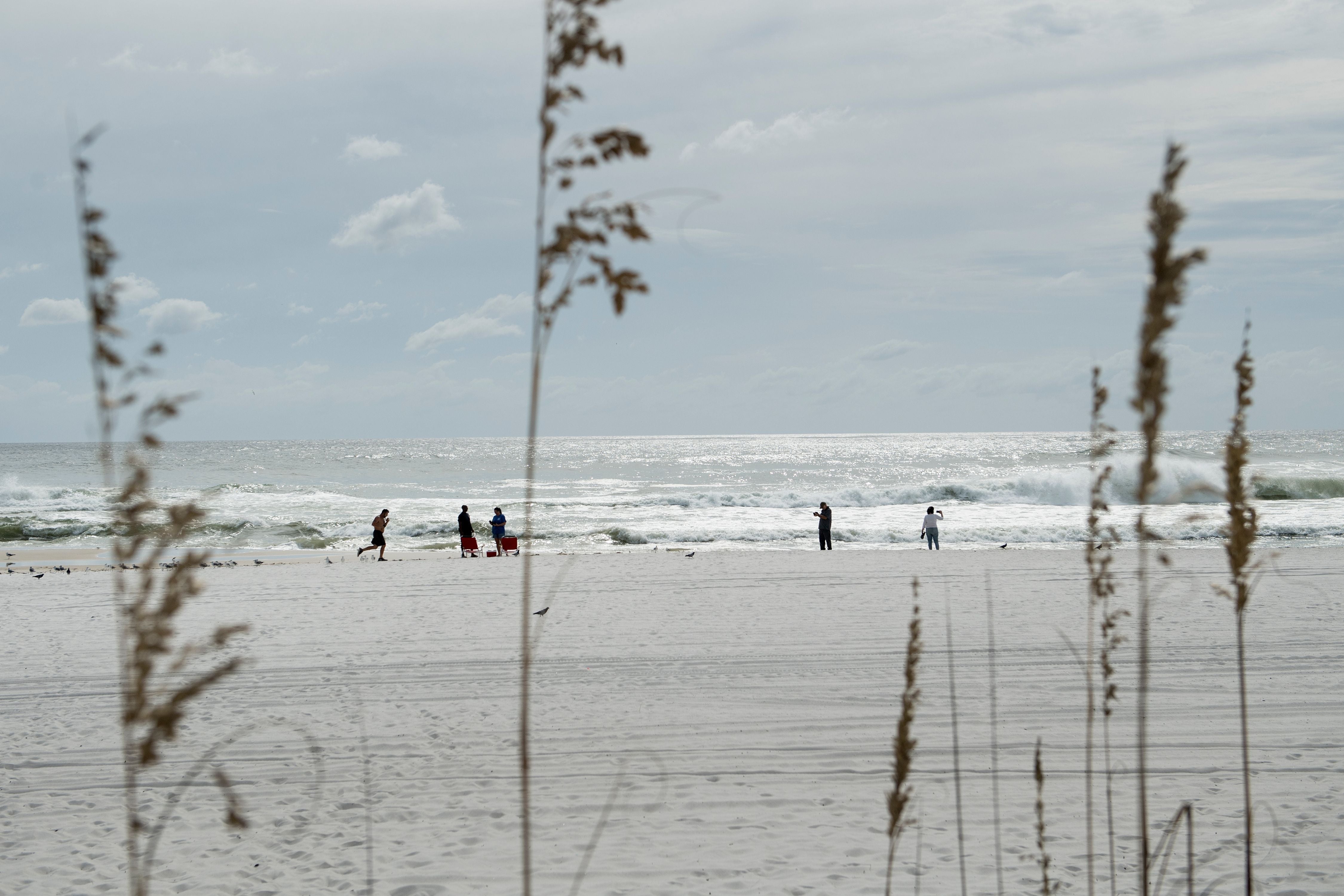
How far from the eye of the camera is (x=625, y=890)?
16.0 ft

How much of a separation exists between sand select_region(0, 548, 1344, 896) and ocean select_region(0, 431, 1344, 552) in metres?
2.10

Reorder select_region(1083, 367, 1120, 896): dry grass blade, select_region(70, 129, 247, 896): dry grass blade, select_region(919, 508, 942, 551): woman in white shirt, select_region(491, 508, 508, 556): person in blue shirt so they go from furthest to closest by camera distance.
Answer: select_region(919, 508, 942, 551): woman in white shirt < select_region(491, 508, 508, 556): person in blue shirt < select_region(1083, 367, 1120, 896): dry grass blade < select_region(70, 129, 247, 896): dry grass blade

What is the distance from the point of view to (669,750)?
7.03 m

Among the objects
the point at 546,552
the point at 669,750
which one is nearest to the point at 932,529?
the point at 546,552

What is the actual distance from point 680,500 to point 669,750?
36100 mm

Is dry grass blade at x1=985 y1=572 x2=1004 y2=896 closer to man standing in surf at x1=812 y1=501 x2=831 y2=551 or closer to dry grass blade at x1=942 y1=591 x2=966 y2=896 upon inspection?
dry grass blade at x1=942 y1=591 x2=966 y2=896

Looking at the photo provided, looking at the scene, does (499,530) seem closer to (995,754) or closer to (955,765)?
(995,754)

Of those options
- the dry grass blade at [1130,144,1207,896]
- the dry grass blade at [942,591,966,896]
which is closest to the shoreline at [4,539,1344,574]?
the dry grass blade at [942,591,966,896]

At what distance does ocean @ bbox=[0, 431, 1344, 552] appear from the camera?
28969 mm

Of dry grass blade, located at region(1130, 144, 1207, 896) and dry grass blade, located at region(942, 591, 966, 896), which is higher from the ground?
dry grass blade, located at region(1130, 144, 1207, 896)

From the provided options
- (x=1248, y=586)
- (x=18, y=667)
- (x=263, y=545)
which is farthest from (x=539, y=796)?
(x=263, y=545)

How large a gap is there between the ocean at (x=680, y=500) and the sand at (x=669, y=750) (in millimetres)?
2098

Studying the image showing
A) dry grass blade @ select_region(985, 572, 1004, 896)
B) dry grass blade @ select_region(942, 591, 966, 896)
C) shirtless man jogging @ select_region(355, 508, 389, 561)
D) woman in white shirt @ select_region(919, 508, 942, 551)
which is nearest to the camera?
dry grass blade @ select_region(942, 591, 966, 896)

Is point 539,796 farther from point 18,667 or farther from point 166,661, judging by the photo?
point 18,667
